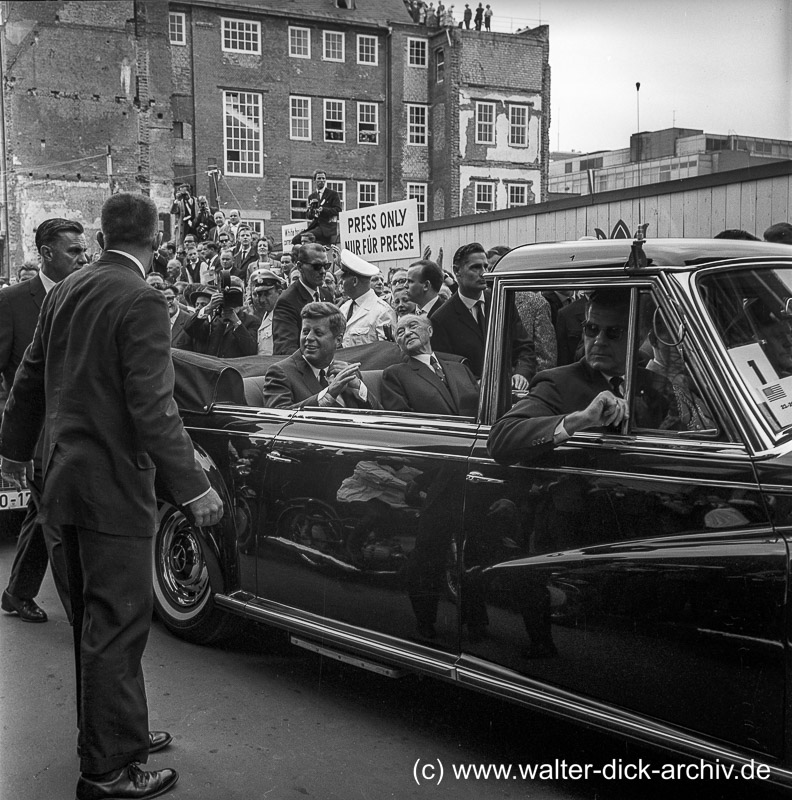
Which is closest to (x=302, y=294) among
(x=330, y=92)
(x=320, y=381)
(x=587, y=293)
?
(x=320, y=381)

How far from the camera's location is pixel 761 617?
2.96m

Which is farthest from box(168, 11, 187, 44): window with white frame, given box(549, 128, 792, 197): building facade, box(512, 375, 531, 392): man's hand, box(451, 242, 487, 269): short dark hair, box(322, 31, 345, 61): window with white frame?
box(512, 375, 531, 392): man's hand

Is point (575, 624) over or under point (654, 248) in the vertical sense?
under

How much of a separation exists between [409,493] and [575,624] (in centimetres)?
89

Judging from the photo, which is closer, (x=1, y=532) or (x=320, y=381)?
(x=320, y=381)

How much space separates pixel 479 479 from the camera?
371 centimetres

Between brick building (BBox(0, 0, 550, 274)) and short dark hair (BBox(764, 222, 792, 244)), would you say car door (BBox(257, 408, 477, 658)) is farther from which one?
brick building (BBox(0, 0, 550, 274))

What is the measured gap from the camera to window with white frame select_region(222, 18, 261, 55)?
43.8m

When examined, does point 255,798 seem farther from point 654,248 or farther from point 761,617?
point 654,248

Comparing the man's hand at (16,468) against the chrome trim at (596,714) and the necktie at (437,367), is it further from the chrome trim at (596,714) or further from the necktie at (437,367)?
the chrome trim at (596,714)

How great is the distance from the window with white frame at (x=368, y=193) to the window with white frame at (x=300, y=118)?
10.9 ft

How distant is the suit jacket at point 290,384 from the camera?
16.6 feet

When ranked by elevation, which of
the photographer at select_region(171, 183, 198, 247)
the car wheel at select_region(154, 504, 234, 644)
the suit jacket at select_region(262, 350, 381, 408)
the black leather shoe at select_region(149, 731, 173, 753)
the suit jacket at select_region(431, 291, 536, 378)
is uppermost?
the photographer at select_region(171, 183, 198, 247)

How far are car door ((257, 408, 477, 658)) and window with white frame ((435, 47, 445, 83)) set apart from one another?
146 feet
